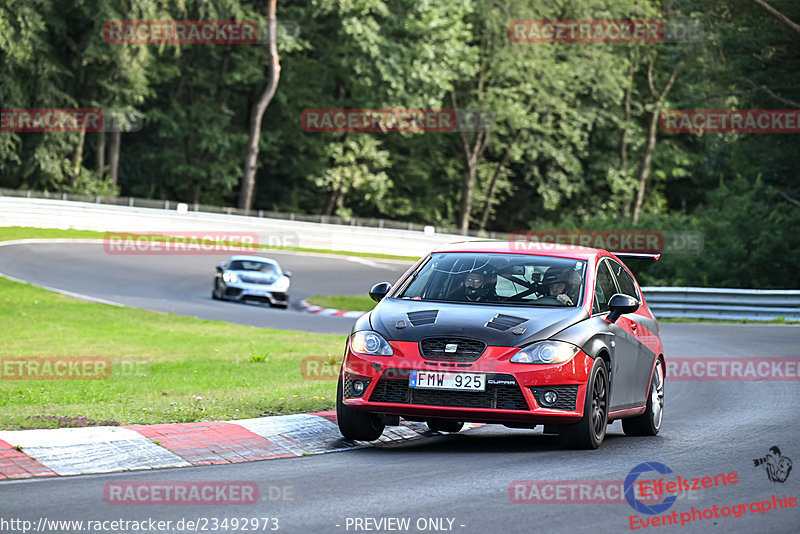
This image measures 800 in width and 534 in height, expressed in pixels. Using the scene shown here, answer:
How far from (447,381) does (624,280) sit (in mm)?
3272

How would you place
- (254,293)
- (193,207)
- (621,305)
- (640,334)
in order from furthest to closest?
(193,207) < (254,293) < (640,334) < (621,305)

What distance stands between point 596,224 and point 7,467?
131ft

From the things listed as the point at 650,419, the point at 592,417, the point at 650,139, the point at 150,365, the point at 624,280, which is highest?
the point at 650,139

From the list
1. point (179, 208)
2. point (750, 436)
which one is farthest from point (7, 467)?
point (179, 208)

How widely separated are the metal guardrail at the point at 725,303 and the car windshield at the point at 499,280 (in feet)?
63.6

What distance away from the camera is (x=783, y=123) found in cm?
3662

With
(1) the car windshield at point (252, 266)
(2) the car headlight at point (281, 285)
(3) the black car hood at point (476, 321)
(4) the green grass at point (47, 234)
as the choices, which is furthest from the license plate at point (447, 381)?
(4) the green grass at point (47, 234)

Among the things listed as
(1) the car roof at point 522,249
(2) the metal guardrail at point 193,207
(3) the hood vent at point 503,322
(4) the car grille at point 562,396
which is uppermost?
(1) the car roof at point 522,249

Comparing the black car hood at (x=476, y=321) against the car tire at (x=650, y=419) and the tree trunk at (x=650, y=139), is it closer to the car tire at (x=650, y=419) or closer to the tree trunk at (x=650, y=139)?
the car tire at (x=650, y=419)

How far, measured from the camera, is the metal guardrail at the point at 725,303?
94.6 ft

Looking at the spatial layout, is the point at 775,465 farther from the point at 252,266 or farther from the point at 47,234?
the point at 47,234

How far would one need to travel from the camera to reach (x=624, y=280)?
460 inches

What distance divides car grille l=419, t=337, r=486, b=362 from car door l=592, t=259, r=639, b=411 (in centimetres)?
146

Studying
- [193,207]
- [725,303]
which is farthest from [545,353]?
[193,207]
